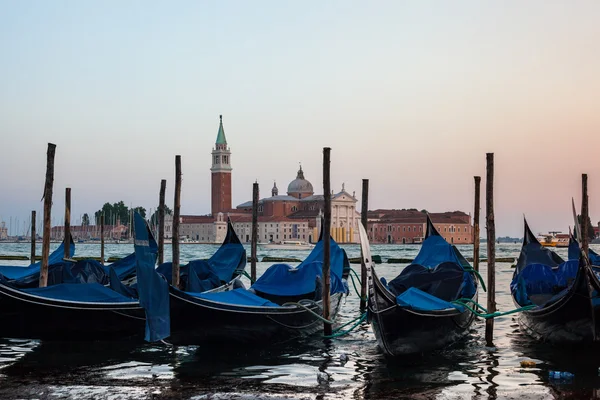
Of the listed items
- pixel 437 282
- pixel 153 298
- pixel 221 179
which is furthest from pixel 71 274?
pixel 221 179

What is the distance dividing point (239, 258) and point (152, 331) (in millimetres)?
5946

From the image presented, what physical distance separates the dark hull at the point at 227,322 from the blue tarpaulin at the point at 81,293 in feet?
4.26

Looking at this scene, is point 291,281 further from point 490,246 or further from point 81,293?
point 81,293

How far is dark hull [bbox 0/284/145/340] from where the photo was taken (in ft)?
27.4

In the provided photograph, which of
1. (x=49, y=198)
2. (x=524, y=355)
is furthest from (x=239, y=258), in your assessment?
(x=524, y=355)

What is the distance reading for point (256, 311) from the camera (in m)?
8.27

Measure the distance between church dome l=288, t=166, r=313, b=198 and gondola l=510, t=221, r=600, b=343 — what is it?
3695 inches

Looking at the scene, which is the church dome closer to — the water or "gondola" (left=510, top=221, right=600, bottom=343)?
"gondola" (left=510, top=221, right=600, bottom=343)

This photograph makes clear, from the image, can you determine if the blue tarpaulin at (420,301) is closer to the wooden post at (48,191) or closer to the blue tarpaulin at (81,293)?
the blue tarpaulin at (81,293)

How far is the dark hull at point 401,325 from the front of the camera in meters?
7.34

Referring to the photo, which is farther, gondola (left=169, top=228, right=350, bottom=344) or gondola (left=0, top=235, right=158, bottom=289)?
gondola (left=0, top=235, right=158, bottom=289)

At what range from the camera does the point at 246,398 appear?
6.15m

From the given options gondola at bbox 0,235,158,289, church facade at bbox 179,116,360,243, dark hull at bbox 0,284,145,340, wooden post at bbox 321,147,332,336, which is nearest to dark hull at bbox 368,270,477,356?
wooden post at bbox 321,147,332,336

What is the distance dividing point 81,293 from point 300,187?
314ft
